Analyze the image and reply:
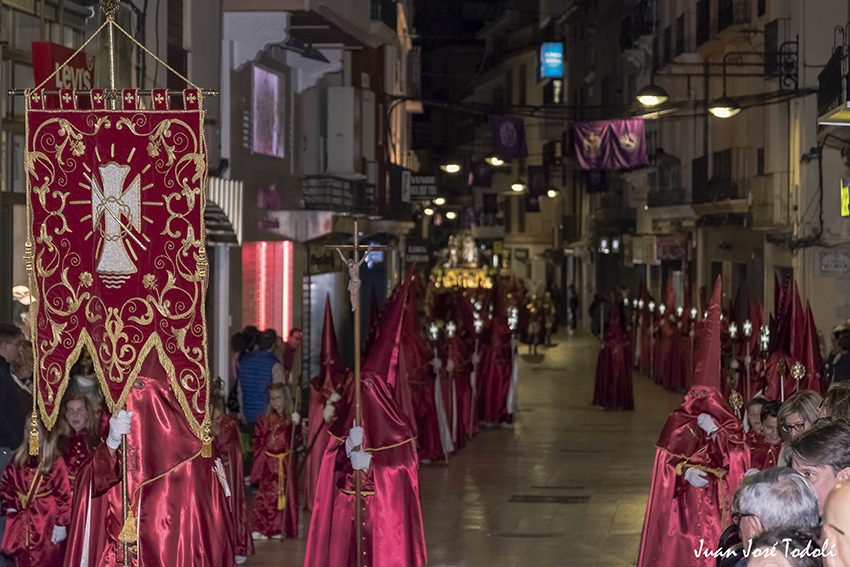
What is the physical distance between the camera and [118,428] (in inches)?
271

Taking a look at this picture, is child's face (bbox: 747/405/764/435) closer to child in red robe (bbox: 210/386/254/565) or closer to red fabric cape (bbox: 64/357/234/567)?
red fabric cape (bbox: 64/357/234/567)

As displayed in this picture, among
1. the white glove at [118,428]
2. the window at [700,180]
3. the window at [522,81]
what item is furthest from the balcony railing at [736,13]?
the window at [522,81]

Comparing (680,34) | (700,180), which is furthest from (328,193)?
(680,34)

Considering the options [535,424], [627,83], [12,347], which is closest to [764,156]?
[535,424]

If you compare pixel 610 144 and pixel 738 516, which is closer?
pixel 738 516

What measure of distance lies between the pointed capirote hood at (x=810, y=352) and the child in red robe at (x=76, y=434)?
7.72 metres

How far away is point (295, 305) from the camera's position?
19875 mm

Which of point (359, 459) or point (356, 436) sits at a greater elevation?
point (356, 436)

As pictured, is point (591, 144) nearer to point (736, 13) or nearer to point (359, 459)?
point (736, 13)

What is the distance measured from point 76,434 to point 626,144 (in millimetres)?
22327

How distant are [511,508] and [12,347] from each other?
6.36 metres

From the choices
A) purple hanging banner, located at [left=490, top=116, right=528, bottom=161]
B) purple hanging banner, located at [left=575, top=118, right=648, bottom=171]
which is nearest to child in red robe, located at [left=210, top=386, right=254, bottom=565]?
purple hanging banner, located at [left=575, top=118, right=648, bottom=171]

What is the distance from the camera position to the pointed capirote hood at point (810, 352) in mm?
12305

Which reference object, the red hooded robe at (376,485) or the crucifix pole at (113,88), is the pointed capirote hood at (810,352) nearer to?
the red hooded robe at (376,485)
